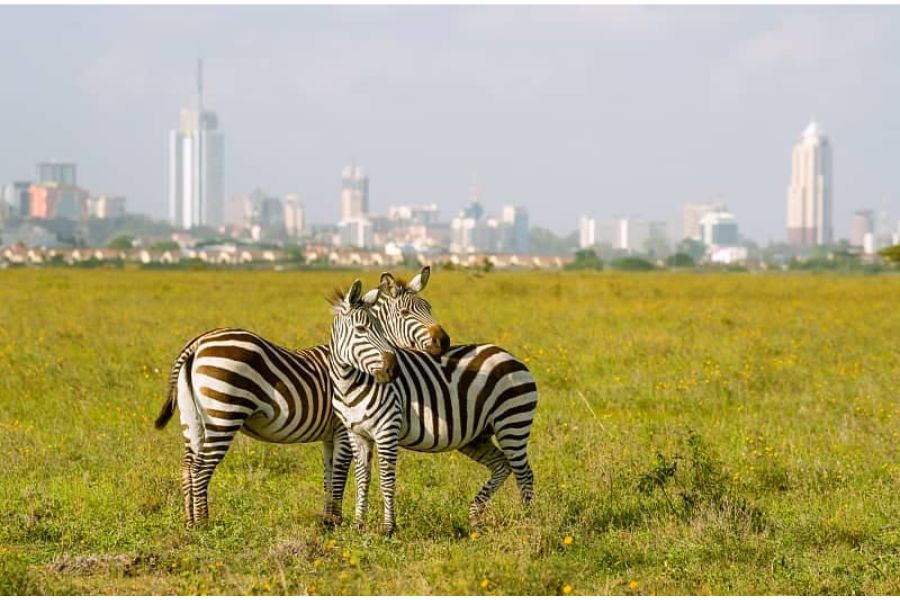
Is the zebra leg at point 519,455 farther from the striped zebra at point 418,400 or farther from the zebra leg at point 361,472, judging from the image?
the zebra leg at point 361,472

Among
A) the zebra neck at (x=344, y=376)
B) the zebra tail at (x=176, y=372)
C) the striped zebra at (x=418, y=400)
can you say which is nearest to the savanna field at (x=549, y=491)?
the striped zebra at (x=418, y=400)

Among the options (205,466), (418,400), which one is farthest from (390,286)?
(205,466)

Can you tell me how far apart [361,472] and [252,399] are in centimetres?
88

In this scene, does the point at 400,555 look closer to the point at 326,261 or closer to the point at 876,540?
the point at 876,540

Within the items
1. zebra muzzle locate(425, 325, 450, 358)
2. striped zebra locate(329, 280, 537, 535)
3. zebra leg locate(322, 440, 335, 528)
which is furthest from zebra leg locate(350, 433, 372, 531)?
zebra muzzle locate(425, 325, 450, 358)

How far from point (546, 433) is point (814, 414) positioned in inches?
137

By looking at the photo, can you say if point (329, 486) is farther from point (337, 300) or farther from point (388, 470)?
point (337, 300)

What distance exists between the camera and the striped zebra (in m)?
7.48

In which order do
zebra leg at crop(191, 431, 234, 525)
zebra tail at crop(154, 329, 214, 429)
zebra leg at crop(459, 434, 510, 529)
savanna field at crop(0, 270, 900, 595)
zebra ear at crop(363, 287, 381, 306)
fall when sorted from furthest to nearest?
zebra leg at crop(459, 434, 510, 529)
zebra tail at crop(154, 329, 214, 429)
zebra leg at crop(191, 431, 234, 525)
zebra ear at crop(363, 287, 381, 306)
savanna field at crop(0, 270, 900, 595)

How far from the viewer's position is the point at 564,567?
6.93m

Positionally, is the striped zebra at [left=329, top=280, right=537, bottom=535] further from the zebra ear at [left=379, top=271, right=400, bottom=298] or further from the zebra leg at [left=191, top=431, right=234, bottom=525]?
the zebra leg at [left=191, top=431, right=234, bottom=525]

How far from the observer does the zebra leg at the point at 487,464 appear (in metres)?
8.03

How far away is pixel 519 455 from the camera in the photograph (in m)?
8.15

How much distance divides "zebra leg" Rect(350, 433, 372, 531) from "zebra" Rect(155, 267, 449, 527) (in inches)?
10.1
